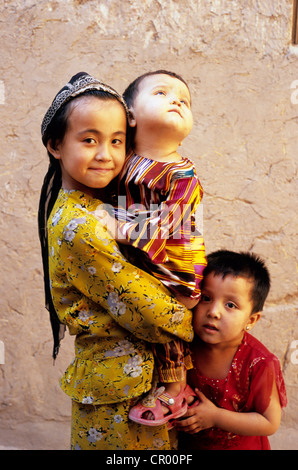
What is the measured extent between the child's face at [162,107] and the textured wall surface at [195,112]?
1.33 m

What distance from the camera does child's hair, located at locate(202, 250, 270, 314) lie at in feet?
5.32

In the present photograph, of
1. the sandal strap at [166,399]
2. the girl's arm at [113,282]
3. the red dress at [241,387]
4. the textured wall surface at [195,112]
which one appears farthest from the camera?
the textured wall surface at [195,112]

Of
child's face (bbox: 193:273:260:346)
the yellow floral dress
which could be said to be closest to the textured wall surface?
child's face (bbox: 193:273:260:346)

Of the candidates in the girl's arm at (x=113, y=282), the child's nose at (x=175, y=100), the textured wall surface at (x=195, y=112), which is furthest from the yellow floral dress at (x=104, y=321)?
the textured wall surface at (x=195, y=112)

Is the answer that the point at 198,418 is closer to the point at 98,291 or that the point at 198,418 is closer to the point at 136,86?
the point at 98,291

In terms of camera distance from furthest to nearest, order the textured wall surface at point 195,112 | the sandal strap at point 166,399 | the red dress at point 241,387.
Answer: the textured wall surface at point 195,112
the red dress at point 241,387
the sandal strap at point 166,399

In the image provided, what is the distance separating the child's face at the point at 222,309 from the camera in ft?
5.18

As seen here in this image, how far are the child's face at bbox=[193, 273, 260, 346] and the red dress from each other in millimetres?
124

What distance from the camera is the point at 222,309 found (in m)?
1.59

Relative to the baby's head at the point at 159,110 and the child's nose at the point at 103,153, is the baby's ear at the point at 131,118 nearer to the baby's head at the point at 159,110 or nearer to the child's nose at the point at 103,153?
the baby's head at the point at 159,110

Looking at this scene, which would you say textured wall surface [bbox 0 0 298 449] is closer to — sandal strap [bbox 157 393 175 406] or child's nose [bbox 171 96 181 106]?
child's nose [bbox 171 96 181 106]

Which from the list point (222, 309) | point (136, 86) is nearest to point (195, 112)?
point (136, 86)

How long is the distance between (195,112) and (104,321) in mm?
1687

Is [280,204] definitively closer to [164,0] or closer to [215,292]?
[164,0]
